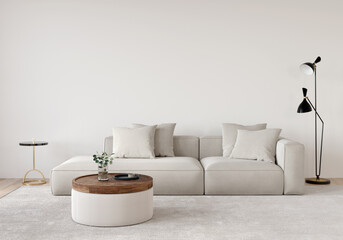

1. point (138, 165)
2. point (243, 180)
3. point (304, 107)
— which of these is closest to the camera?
point (243, 180)

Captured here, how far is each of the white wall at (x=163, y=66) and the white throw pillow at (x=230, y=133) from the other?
0.51 meters

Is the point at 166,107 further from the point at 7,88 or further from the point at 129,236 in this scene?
the point at 129,236

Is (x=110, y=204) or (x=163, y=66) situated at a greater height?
(x=163, y=66)

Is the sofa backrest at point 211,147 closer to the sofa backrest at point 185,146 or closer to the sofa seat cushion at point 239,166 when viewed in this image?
the sofa backrest at point 185,146

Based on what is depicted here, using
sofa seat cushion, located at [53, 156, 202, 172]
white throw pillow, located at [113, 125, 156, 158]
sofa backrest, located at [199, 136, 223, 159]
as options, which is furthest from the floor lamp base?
white throw pillow, located at [113, 125, 156, 158]

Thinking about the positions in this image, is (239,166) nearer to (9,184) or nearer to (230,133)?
(230,133)

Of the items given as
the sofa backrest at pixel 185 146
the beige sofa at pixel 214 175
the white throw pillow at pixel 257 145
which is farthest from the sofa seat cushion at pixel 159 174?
the sofa backrest at pixel 185 146

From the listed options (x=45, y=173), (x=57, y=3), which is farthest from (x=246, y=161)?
(x=57, y=3)

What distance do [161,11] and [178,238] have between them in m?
4.00

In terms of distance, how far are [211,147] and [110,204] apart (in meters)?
2.57

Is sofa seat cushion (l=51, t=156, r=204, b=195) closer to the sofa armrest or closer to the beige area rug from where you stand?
the beige area rug

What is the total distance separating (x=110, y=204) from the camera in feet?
13.2

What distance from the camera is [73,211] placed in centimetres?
420

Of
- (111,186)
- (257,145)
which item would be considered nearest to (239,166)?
(257,145)
